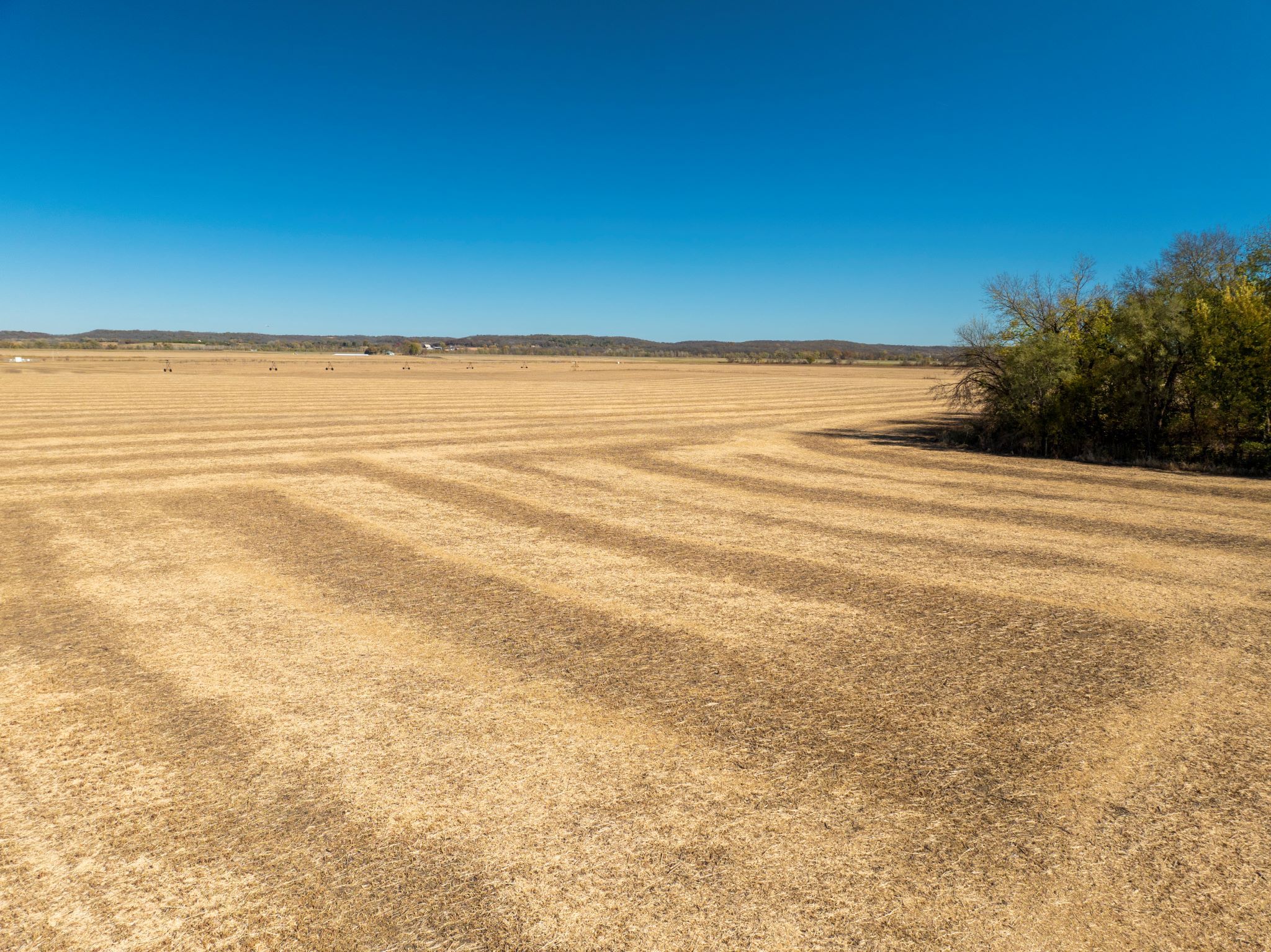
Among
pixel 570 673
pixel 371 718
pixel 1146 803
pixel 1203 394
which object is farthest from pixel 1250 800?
pixel 1203 394

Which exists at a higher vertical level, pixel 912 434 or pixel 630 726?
pixel 912 434

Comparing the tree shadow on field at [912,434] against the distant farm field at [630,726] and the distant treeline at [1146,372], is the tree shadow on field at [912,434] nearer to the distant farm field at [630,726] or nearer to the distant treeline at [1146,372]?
the distant treeline at [1146,372]

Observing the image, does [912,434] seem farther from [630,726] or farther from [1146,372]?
[630,726]

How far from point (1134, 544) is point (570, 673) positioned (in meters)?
9.37

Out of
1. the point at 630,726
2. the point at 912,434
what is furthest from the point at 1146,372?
the point at 630,726

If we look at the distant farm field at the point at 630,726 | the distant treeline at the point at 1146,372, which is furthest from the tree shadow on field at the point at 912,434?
the distant farm field at the point at 630,726

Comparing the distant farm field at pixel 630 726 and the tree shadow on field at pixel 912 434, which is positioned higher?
the tree shadow on field at pixel 912 434

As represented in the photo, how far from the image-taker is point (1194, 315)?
19391mm

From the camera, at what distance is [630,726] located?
5758 mm

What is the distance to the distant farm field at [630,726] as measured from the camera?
12.8 ft

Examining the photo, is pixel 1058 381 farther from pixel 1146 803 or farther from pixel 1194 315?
pixel 1146 803

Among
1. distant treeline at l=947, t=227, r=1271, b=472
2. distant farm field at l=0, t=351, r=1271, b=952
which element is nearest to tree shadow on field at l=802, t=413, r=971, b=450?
distant treeline at l=947, t=227, r=1271, b=472

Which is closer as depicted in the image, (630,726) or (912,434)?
(630,726)

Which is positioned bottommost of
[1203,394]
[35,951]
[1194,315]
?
[35,951]
